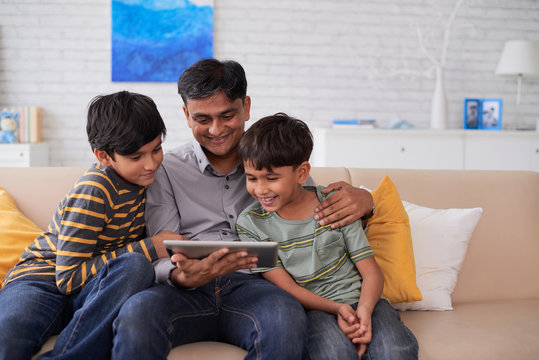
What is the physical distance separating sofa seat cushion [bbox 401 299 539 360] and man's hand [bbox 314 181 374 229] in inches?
14.7

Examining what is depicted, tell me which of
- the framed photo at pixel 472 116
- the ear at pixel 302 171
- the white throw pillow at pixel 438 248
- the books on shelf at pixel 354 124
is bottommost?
the white throw pillow at pixel 438 248

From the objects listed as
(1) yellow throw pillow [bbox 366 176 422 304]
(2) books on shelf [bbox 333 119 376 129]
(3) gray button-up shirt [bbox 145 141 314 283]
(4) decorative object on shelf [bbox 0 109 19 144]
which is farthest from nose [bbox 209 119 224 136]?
(4) decorative object on shelf [bbox 0 109 19 144]

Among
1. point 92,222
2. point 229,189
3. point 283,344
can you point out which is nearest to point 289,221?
point 229,189

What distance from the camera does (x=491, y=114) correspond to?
13.7 ft

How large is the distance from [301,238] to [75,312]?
25.2 inches

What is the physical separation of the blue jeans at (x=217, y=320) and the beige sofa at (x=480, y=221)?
1.53ft

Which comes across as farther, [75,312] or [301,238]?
[301,238]

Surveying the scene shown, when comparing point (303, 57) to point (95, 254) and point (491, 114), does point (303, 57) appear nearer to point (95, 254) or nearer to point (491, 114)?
point (491, 114)

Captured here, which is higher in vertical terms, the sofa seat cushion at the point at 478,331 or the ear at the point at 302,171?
the ear at the point at 302,171

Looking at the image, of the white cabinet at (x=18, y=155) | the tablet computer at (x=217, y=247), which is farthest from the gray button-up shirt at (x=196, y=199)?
the white cabinet at (x=18, y=155)

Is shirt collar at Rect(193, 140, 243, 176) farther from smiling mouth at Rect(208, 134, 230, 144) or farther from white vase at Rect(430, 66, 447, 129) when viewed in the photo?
white vase at Rect(430, 66, 447, 129)

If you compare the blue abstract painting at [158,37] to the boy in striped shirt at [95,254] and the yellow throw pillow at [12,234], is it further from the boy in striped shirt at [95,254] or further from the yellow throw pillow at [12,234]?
the boy in striped shirt at [95,254]

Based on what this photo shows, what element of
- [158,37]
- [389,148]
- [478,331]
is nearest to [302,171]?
[478,331]

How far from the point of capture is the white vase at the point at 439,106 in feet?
13.1
